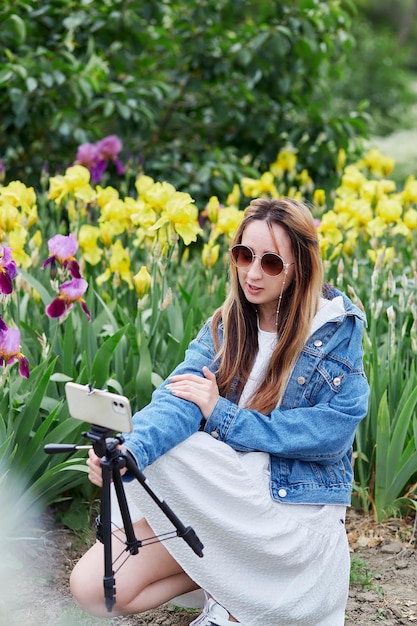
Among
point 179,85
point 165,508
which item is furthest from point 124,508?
point 179,85

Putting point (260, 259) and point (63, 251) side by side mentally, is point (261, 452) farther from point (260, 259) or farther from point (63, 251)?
point (63, 251)

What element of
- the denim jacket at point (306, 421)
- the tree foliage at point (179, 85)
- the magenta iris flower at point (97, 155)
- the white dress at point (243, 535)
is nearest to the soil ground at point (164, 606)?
the white dress at point (243, 535)

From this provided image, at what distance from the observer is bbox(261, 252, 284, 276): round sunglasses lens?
2.25 metres

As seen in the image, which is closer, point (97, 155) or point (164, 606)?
point (164, 606)

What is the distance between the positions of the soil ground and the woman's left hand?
0.72 metres

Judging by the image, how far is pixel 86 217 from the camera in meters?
4.33

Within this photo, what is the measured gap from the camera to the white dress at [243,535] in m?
2.11

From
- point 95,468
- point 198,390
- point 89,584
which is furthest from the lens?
point 198,390

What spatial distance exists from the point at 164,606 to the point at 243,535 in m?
0.64

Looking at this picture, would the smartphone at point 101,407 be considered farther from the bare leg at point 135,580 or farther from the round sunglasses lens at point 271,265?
the round sunglasses lens at point 271,265

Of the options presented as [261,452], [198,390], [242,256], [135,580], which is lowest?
[135,580]

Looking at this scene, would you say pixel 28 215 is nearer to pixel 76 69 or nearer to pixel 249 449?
pixel 76 69

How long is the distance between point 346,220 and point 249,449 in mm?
2061

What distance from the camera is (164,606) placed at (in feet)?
8.56
